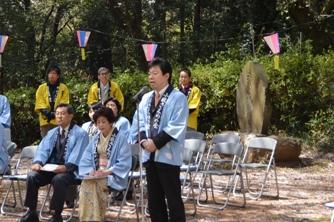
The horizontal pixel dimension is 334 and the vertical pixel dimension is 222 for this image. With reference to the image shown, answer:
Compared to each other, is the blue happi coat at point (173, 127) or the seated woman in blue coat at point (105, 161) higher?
the blue happi coat at point (173, 127)

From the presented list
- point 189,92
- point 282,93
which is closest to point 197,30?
point 282,93

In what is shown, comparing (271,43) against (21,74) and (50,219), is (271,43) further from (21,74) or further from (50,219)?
(21,74)

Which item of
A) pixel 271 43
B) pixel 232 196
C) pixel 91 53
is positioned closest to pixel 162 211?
pixel 232 196

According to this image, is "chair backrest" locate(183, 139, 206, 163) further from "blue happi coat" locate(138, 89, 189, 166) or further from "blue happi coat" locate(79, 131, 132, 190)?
"blue happi coat" locate(138, 89, 189, 166)

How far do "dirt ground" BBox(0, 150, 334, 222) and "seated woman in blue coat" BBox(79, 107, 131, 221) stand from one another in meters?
0.73

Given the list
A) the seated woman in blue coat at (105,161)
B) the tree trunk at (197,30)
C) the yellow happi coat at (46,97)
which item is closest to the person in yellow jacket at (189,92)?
the yellow happi coat at (46,97)

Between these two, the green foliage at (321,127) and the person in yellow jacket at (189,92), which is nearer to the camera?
the person in yellow jacket at (189,92)

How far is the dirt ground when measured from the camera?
21.3 ft

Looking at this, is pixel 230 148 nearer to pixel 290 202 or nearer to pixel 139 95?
pixel 290 202

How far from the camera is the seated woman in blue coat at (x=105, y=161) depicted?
5.67 meters

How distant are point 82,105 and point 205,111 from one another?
2707 mm

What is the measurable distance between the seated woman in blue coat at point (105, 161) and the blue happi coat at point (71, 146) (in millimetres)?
223

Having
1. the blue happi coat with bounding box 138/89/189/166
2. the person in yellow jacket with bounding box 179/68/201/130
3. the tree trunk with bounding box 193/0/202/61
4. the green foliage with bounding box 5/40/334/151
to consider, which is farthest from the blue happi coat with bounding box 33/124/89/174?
the tree trunk with bounding box 193/0/202/61

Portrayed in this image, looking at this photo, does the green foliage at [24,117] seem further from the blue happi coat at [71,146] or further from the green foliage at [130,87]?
the blue happi coat at [71,146]
